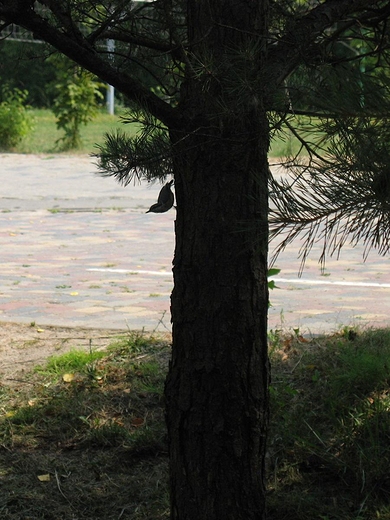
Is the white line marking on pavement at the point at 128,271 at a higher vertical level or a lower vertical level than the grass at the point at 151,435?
higher

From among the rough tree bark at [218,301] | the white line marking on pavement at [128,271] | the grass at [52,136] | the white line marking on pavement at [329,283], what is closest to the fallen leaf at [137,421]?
the rough tree bark at [218,301]

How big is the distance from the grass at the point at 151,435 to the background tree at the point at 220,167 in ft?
2.26

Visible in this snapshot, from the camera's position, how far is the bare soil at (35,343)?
5.09 m

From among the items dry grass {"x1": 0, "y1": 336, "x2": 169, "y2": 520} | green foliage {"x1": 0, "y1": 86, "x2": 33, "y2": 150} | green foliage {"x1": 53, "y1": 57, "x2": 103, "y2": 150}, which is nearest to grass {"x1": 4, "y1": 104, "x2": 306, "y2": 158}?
green foliage {"x1": 0, "y1": 86, "x2": 33, "y2": 150}

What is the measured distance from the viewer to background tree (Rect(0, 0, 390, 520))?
8.57 feet

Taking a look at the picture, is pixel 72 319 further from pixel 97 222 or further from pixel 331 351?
pixel 97 222

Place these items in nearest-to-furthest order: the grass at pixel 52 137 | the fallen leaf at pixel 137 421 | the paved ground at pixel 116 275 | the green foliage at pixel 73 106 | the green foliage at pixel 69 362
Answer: the fallen leaf at pixel 137 421, the green foliage at pixel 69 362, the paved ground at pixel 116 275, the green foliage at pixel 73 106, the grass at pixel 52 137

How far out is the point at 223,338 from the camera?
2.98m

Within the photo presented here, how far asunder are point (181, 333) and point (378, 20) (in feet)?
4.30

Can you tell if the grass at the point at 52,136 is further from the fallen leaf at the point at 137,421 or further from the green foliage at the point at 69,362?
the fallen leaf at the point at 137,421

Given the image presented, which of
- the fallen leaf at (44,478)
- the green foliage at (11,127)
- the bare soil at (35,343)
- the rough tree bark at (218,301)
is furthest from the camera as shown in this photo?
the green foliage at (11,127)

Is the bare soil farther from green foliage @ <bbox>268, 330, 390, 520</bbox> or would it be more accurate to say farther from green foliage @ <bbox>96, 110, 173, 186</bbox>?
green foliage @ <bbox>96, 110, 173, 186</bbox>

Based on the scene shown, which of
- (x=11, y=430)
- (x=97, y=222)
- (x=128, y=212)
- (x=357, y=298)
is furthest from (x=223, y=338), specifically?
(x=128, y=212)

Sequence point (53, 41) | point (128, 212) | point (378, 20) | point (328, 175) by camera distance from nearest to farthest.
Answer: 1. point (328, 175)
2. point (53, 41)
3. point (378, 20)
4. point (128, 212)
